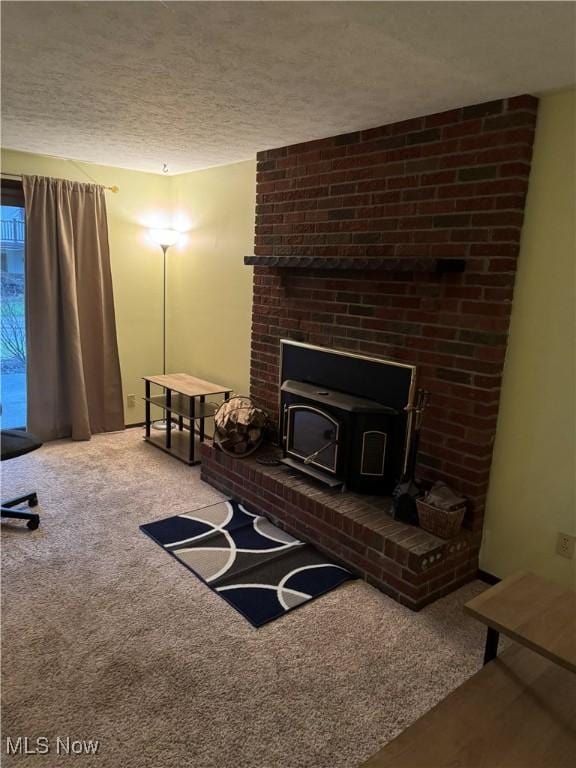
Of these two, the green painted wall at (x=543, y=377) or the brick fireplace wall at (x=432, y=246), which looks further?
the brick fireplace wall at (x=432, y=246)

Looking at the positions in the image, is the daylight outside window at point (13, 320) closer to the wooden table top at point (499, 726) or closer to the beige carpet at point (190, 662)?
the beige carpet at point (190, 662)

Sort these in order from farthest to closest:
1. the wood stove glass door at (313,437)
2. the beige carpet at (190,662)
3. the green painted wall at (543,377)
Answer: the wood stove glass door at (313,437), the green painted wall at (543,377), the beige carpet at (190,662)

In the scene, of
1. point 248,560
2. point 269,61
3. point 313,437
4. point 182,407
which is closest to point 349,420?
point 313,437

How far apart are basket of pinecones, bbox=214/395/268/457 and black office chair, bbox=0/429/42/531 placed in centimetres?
110

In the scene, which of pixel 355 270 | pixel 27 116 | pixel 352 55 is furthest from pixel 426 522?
pixel 27 116

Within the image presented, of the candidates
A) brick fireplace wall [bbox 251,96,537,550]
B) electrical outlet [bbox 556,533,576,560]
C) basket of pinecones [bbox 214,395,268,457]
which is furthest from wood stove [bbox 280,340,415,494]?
electrical outlet [bbox 556,533,576,560]

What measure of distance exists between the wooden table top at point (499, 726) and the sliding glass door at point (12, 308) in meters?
3.83

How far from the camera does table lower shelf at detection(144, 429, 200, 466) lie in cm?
410

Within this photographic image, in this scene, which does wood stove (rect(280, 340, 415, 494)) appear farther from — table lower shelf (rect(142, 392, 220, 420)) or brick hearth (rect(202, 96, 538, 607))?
table lower shelf (rect(142, 392, 220, 420))

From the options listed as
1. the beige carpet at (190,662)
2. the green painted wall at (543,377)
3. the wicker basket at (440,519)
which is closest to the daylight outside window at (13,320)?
the beige carpet at (190,662)

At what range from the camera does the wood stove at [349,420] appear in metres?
2.83

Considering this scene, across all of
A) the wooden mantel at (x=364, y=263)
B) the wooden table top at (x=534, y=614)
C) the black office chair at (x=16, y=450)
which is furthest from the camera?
the black office chair at (x=16, y=450)

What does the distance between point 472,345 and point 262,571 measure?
1.50 m

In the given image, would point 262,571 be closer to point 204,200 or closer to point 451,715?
point 451,715
